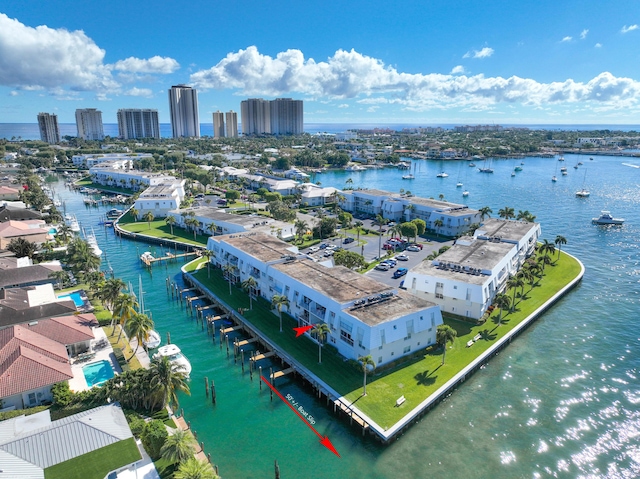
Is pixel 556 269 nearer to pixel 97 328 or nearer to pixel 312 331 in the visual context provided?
pixel 312 331

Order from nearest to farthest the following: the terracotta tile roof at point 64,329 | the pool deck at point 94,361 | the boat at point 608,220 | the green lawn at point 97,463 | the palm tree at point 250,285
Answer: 1. the green lawn at point 97,463
2. the pool deck at point 94,361
3. the terracotta tile roof at point 64,329
4. the palm tree at point 250,285
5. the boat at point 608,220

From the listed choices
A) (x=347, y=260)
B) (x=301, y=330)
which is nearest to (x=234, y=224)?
(x=347, y=260)

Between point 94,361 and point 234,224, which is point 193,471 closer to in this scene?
point 94,361

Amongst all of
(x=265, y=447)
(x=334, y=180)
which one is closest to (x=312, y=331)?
(x=265, y=447)

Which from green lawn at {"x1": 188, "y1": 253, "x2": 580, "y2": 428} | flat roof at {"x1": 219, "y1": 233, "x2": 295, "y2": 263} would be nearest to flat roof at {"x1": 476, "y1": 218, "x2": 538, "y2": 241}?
green lawn at {"x1": 188, "y1": 253, "x2": 580, "y2": 428}

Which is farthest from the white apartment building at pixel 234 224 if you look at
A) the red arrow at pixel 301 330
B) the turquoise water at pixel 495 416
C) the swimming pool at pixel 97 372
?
the swimming pool at pixel 97 372

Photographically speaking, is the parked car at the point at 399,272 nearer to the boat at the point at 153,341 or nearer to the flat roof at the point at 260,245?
the flat roof at the point at 260,245

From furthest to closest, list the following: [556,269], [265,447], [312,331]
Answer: [556,269], [312,331], [265,447]
